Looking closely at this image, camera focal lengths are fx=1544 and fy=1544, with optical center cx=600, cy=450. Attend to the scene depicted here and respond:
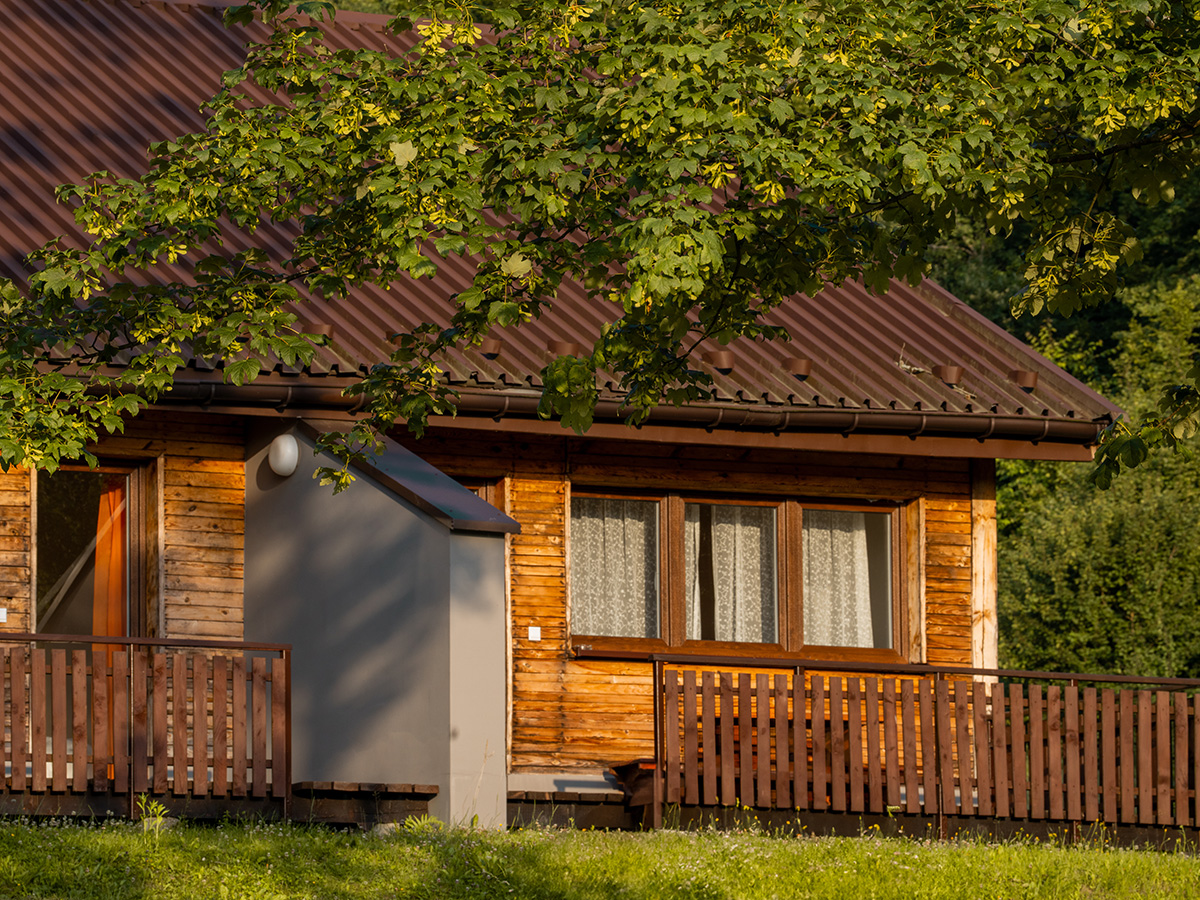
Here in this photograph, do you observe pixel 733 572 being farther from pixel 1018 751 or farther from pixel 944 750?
pixel 1018 751

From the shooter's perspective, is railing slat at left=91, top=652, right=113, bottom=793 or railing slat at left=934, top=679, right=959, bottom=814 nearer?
railing slat at left=91, top=652, right=113, bottom=793

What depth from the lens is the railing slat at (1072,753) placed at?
1080 centimetres

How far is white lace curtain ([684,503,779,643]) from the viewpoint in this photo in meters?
13.1

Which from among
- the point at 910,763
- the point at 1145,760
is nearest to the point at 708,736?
the point at 910,763

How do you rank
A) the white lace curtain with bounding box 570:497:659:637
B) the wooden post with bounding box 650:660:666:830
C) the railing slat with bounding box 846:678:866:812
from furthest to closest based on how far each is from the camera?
the white lace curtain with bounding box 570:497:659:637, the railing slat with bounding box 846:678:866:812, the wooden post with bounding box 650:660:666:830

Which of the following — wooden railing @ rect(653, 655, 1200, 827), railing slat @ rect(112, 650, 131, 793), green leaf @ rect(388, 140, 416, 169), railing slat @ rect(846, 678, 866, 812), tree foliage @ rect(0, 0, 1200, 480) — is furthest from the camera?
railing slat @ rect(846, 678, 866, 812)

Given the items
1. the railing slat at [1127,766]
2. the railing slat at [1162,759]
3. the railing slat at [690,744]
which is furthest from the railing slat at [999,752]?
the railing slat at [690,744]

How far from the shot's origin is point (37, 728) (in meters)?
9.18

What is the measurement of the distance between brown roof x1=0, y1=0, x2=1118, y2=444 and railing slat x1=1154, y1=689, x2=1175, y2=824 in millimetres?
2471

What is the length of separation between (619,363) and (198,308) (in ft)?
6.87

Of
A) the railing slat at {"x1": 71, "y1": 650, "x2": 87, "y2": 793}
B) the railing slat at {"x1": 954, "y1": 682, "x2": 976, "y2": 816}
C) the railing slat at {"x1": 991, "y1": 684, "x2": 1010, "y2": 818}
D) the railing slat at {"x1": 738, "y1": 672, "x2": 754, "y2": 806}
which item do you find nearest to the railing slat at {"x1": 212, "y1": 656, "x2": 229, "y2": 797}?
the railing slat at {"x1": 71, "y1": 650, "x2": 87, "y2": 793}

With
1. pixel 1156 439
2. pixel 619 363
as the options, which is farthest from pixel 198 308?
pixel 1156 439

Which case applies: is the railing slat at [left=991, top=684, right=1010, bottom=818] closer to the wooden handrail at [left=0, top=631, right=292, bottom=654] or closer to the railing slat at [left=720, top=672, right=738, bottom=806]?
Result: the railing slat at [left=720, top=672, right=738, bottom=806]

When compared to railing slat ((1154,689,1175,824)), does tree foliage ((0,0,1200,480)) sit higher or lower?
higher
